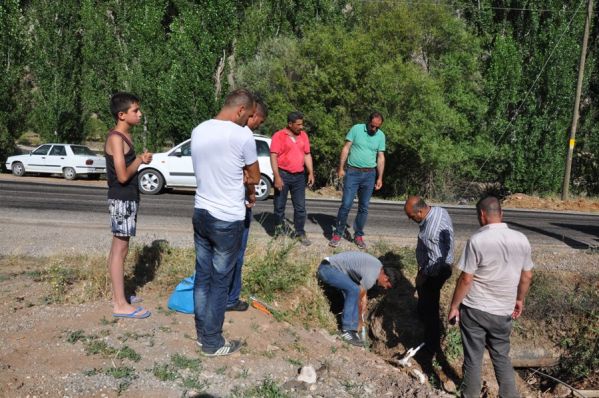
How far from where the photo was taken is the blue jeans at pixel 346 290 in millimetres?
6078

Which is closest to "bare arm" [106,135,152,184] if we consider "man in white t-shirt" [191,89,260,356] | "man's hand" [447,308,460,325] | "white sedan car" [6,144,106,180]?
"man in white t-shirt" [191,89,260,356]

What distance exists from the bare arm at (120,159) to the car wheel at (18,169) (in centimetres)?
2084

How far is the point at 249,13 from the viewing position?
27.5m

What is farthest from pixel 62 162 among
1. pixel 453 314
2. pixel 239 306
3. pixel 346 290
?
pixel 453 314

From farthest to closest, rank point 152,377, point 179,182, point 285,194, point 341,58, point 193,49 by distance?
point 193,49 → point 341,58 → point 179,182 → point 285,194 → point 152,377

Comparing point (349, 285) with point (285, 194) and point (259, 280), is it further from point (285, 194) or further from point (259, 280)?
point (285, 194)

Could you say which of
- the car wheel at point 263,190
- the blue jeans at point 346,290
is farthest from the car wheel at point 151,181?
the blue jeans at point 346,290

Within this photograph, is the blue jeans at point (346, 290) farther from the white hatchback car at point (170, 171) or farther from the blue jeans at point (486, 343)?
the white hatchback car at point (170, 171)

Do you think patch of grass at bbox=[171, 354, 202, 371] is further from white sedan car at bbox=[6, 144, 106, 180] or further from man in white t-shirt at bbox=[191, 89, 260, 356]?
white sedan car at bbox=[6, 144, 106, 180]

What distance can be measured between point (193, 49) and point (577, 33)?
56.0 feet

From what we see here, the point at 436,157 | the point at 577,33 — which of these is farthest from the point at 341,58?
the point at 577,33

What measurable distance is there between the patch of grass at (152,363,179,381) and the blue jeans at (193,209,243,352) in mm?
363

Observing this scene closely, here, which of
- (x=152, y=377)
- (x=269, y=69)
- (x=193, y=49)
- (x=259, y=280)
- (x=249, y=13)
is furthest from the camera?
(x=249, y=13)

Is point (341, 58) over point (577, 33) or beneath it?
beneath
